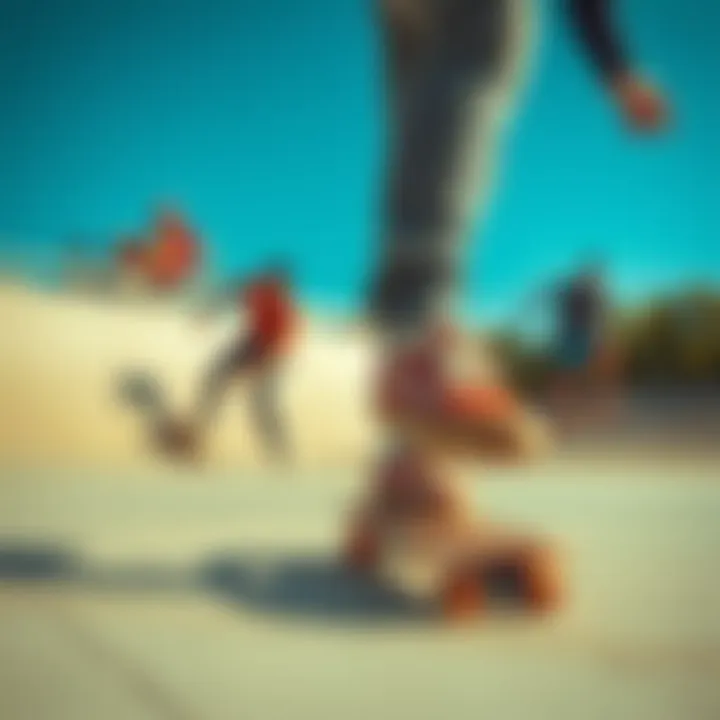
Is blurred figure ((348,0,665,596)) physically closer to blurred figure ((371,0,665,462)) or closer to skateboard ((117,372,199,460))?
blurred figure ((371,0,665,462))

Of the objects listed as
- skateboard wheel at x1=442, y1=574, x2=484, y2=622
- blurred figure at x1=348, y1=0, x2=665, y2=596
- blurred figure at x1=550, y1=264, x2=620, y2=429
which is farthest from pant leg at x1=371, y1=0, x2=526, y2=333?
skateboard wheel at x1=442, y1=574, x2=484, y2=622

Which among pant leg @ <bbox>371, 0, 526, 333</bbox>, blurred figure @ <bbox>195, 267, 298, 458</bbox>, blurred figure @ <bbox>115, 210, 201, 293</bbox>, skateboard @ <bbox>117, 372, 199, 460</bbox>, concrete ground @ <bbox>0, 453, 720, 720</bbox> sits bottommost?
concrete ground @ <bbox>0, 453, 720, 720</bbox>

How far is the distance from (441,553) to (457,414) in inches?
5.2

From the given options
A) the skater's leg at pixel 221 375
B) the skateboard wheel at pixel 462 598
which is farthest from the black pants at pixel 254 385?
the skateboard wheel at pixel 462 598

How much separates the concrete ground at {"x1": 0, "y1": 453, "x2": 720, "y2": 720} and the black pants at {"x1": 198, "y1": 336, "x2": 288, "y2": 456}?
41 mm

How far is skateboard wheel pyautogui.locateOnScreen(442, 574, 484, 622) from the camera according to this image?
1.08 m

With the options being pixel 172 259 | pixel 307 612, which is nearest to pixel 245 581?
pixel 307 612

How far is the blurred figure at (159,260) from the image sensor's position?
1.07 metres

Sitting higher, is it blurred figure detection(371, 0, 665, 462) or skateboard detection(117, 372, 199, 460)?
blurred figure detection(371, 0, 665, 462)

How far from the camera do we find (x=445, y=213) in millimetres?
1081

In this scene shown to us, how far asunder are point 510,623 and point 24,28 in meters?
0.73

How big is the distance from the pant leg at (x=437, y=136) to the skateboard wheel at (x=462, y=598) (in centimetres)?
25

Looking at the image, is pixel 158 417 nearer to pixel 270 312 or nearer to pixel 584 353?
pixel 270 312

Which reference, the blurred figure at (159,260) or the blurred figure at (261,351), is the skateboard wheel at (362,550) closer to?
the blurred figure at (261,351)
